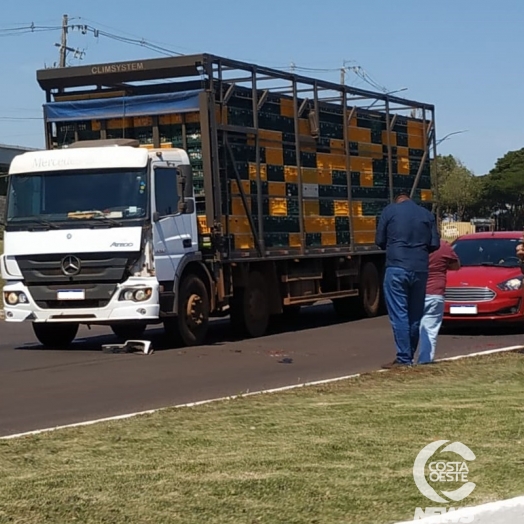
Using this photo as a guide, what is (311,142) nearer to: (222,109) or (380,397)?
(222,109)

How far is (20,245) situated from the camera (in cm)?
1583

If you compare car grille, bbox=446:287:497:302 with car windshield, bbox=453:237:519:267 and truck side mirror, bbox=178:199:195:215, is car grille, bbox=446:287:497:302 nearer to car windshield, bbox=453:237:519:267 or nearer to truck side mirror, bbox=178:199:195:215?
car windshield, bbox=453:237:519:267

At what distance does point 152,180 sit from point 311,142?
180 inches

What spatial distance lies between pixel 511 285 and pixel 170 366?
6.03 meters

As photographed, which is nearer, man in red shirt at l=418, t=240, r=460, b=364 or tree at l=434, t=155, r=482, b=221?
man in red shirt at l=418, t=240, r=460, b=364

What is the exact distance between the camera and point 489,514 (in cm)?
590

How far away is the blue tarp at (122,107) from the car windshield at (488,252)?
5.27m

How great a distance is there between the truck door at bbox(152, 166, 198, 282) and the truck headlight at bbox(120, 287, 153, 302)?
11.8 inches

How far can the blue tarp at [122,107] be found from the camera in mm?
16672

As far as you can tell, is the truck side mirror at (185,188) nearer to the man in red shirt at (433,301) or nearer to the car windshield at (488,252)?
the man in red shirt at (433,301)

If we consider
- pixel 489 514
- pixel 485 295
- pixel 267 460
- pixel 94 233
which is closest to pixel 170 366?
pixel 94 233

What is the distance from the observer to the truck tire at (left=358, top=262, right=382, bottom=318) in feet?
70.6

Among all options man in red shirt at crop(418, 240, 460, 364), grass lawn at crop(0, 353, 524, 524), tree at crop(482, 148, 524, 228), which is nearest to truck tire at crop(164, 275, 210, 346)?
man in red shirt at crop(418, 240, 460, 364)

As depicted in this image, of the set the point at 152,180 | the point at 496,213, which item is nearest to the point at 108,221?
the point at 152,180
